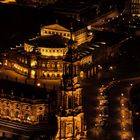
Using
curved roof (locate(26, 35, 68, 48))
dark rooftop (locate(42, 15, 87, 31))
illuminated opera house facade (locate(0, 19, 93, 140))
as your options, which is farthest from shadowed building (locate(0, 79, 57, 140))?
dark rooftop (locate(42, 15, 87, 31))

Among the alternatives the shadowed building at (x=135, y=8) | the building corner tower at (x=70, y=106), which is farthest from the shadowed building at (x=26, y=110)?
the shadowed building at (x=135, y=8)

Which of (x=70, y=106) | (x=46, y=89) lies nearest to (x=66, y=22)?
(x=46, y=89)

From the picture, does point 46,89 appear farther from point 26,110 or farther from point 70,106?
point 70,106

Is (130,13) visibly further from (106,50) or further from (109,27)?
(106,50)

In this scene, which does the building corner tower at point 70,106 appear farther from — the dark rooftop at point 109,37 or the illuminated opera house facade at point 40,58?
the dark rooftop at point 109,37

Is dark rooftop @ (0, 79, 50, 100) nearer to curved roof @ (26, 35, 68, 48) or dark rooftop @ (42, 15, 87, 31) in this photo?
curved roof @ (26, 35, 68, 48)

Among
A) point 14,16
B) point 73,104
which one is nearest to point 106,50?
point 14,16

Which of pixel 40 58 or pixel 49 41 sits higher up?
pixel 49 41
